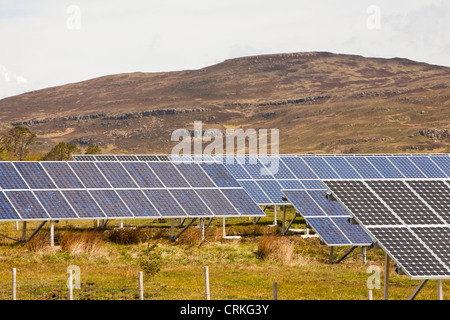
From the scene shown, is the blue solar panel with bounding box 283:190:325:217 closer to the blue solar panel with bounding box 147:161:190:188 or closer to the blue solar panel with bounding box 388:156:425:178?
the blue solar panel with bounding box 147:161:190:188

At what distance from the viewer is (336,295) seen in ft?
75.8

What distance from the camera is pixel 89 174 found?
1415 inches

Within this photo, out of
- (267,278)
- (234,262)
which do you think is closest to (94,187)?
(234,262)

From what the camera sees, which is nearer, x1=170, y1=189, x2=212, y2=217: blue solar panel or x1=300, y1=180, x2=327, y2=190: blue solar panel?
x1=170, y1=189, x2=212, y2=217: blue solar panel

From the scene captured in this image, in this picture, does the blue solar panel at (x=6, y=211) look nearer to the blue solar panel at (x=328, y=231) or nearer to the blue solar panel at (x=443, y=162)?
the blue solar panel at (x=328, y=231)

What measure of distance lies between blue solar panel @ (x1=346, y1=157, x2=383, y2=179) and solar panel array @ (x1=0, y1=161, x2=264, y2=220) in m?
→ 11.7

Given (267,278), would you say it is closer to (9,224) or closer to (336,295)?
(336,295)

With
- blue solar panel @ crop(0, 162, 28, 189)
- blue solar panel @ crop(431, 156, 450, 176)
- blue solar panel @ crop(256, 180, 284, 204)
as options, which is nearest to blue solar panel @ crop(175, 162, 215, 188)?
blue solar panel @ crop(256, 180, 284, 204)

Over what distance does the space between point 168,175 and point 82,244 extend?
7.49m

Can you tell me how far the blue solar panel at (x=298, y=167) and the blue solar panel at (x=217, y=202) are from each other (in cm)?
1025

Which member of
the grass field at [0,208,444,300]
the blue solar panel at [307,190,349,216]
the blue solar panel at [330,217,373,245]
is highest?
the blue solar panel at [307,190,349,216]

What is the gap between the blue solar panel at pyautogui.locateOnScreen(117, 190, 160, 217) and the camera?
33.1 metres

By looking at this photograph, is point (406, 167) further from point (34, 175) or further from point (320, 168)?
point (34, 175)

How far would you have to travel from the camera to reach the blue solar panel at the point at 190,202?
111ft
